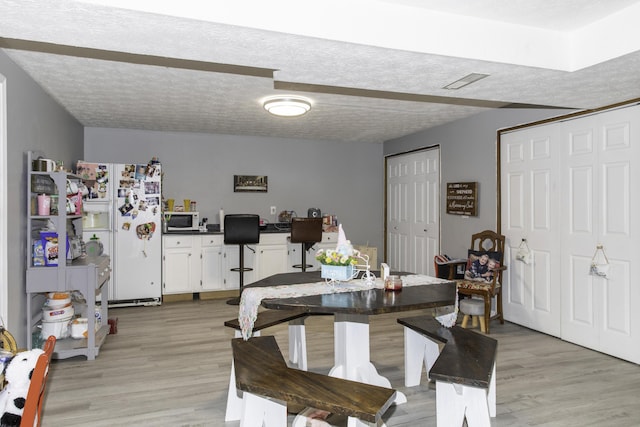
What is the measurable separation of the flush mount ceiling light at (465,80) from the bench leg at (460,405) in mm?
1928

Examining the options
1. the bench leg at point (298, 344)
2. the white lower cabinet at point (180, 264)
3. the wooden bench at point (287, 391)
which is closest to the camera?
the wooden bench at point (287, 391)

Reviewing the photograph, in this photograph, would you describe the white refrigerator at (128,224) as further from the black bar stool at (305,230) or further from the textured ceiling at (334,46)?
the black bar stool at (305,230)

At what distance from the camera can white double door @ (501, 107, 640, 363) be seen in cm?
368

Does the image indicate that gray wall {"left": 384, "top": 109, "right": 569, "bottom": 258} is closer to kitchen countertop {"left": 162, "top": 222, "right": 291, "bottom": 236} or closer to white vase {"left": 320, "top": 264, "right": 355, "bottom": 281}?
kitchen countertop {"left": 162, "top": 222, "right": 291, "bottom": 236}

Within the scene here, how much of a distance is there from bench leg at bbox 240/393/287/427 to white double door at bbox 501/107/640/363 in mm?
2989

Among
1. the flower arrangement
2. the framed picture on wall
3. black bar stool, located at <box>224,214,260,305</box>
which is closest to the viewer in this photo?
the flower arrangement

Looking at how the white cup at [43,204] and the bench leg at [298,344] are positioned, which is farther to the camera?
the white cup at [43,204]

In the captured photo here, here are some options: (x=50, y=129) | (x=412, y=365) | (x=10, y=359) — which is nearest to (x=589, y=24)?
(x=412, y=365)

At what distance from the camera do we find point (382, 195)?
750cm

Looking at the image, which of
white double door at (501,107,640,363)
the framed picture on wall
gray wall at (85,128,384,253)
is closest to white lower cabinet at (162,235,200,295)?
gray wall at (85,128,384,253)

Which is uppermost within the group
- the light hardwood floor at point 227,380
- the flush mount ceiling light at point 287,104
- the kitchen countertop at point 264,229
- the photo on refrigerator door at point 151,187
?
the flush mount ceiling light at point 287,104

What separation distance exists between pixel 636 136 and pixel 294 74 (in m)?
2.80

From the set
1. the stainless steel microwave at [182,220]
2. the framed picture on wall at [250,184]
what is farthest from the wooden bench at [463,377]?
the framed picture on wall at [250,184]

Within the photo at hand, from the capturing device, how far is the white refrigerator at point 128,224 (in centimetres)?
545
